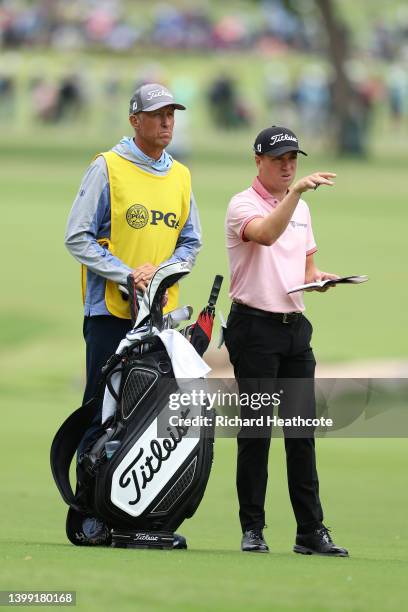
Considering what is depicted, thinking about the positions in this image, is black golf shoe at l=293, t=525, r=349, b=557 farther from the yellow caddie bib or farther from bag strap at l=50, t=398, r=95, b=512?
the yellow caddie bib

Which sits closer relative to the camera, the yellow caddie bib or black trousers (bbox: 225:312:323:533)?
black trousers (bbox: 225:312:323:533)

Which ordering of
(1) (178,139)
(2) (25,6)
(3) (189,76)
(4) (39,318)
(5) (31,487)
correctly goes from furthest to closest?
(2) (25,6) < (3) (189,76) < (1) (178,139) < (4) (39,318) < (5) (31,487)

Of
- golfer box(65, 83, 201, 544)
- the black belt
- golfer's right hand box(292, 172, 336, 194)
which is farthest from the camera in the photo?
golfer box(65, 83, 201, 544)

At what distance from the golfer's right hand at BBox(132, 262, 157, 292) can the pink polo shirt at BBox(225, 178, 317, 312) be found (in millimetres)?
372

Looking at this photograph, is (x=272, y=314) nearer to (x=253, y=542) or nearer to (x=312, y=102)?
(x=253, y=542)

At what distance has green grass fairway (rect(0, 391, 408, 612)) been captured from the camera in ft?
18.7

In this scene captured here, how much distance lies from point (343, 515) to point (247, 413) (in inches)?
87.9

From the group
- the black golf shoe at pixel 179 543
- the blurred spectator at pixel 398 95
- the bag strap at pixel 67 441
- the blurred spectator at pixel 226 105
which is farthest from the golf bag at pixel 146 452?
the blurred spectator at pixel 398 95

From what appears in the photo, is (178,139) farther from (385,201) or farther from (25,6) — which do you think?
(25,6)

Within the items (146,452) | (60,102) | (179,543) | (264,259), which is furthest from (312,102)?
(146,452)

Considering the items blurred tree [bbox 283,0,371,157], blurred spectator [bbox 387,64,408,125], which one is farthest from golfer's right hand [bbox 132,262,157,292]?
blurred spectator [bbox 387,64,408,125]

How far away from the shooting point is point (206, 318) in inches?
292

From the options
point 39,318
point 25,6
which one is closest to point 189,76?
point 25,6

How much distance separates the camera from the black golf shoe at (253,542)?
7.39 meters
